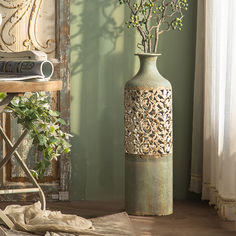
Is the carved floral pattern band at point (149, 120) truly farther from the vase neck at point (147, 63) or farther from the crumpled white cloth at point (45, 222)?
the crumpled white cloth at point (45, 222)

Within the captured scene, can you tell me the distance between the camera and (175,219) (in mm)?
3799

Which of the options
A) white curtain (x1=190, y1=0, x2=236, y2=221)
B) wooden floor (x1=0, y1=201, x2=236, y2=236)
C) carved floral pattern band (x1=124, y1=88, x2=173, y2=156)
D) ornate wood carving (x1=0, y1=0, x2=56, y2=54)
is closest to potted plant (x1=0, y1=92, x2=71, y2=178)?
carved floral pattern band (x1=124, y1=88, x2=173, y2=156)

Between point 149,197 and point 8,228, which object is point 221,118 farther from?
point 8,228

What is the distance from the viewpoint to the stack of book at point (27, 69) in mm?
2410

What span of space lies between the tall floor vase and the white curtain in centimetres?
33

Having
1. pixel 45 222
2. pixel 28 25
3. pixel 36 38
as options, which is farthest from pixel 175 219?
pixel 28 25

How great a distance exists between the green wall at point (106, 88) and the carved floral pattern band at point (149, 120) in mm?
494

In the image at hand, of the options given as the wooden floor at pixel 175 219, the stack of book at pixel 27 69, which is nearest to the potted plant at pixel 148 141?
the wooden floor at pixel 175 219

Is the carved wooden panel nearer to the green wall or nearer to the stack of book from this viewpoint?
the green wall

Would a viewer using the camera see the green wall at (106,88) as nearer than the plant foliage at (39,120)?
No

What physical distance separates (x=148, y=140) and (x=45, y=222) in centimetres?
89

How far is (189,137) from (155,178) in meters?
0.68

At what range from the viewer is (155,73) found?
3.84 meters

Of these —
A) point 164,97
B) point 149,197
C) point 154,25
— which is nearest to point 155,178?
point 149,197
